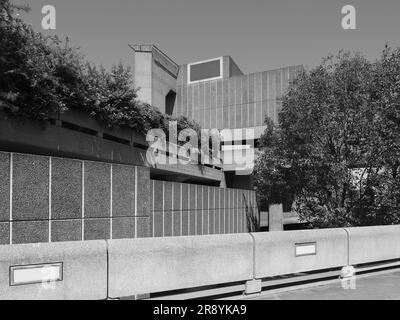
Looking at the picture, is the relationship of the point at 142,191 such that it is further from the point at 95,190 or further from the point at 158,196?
the point at 158,196

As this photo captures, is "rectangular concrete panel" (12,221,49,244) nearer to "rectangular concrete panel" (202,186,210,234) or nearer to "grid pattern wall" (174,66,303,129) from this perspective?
"rectangular concrete panel" (202,186,210,234)

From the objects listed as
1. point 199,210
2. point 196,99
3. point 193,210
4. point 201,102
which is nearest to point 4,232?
point 193,210

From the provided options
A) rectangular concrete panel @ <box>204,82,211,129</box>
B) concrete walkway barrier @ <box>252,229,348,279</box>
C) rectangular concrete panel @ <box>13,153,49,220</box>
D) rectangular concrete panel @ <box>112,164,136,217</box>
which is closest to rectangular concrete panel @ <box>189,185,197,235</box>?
rectangular concrete panel @ <box>112,164,136,217</box>

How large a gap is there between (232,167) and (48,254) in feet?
95.9

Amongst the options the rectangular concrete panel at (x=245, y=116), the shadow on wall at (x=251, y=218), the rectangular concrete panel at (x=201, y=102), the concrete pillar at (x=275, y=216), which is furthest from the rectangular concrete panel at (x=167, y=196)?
the rectangular concrete panel at (x=201, y=102)

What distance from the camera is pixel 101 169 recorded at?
930 cm

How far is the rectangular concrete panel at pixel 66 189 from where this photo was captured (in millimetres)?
8281

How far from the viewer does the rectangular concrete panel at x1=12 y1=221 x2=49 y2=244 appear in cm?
752

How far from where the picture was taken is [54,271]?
5.35m

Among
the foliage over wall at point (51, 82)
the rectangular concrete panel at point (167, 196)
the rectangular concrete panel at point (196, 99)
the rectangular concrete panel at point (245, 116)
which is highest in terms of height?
the rectangular concrete panel at point (196, 99)

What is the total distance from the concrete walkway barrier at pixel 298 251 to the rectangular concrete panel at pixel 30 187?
13.8ft

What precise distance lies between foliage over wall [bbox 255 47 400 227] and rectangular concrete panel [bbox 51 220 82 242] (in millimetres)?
9254

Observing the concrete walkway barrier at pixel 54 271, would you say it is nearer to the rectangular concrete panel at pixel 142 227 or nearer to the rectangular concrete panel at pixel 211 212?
the rectangular concrete panel at pixel 142 227
